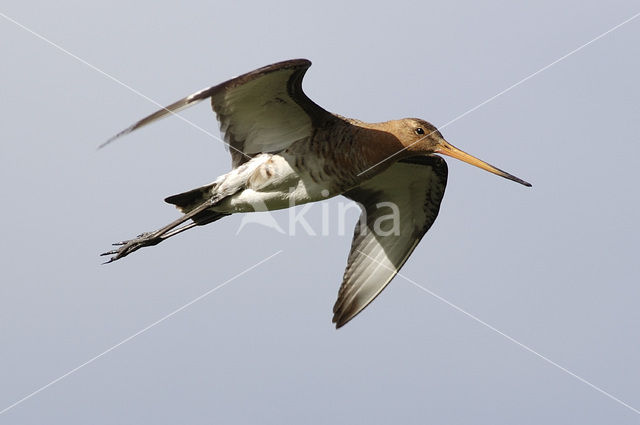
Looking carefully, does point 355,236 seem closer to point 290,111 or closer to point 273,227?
point 273,227

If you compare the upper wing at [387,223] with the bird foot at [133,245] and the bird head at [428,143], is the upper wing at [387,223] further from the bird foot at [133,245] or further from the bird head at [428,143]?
the bird foot at [133,245]

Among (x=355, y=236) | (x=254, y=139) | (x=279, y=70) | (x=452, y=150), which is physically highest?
(x=279, y=70)

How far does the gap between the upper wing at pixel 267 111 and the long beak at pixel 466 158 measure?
124 centimetres

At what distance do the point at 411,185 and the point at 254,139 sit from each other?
6.43 ft

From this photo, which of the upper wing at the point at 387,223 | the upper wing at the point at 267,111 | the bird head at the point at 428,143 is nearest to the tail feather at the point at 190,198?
the upper wing at the point at 267,111

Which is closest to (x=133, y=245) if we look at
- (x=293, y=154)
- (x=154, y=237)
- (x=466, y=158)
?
(x=154, y=237)

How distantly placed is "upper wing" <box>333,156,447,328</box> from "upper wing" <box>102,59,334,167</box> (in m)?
1.37

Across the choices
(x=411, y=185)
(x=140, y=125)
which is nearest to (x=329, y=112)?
(x=411, y=185)

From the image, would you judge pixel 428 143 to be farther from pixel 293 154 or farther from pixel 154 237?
pixel 154 237

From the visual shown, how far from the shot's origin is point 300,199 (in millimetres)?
9414

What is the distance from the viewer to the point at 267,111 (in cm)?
934

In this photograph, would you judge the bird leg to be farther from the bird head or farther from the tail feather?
Answer: the bird head

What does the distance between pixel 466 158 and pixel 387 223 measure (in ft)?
4.42

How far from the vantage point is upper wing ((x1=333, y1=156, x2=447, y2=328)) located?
33.6ft
